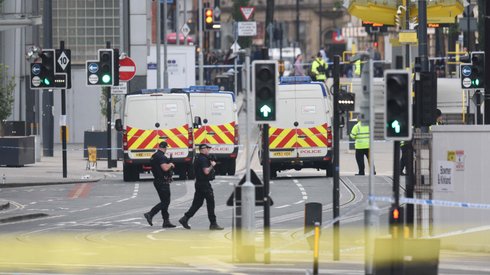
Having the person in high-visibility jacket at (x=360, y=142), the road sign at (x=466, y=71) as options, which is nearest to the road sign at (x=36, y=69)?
the person in high-visibility jacket at (x=360, y=142)

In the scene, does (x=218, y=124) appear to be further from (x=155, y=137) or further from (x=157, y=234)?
(x=157, y=234)

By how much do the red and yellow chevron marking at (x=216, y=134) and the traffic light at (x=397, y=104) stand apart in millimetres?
25699

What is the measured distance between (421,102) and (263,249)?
354cm

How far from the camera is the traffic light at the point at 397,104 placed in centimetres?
2020

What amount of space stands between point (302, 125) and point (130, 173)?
4.91 meters

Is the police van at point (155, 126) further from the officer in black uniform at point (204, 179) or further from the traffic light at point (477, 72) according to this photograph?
the officer in black uniform at point (204, 179)

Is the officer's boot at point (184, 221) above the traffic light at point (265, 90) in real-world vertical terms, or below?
below

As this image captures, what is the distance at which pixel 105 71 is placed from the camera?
151 feet

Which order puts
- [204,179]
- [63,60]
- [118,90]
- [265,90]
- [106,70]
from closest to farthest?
[265,90] → [204,179] → [63,60] → [106,70] → [118,90]

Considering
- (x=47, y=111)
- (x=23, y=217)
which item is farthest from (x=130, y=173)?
(x=47, y=111)

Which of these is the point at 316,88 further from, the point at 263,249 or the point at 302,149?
the point at 263,249

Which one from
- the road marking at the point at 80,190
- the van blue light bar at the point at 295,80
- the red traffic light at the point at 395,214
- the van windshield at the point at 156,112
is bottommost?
the road marking at the point at 80,190

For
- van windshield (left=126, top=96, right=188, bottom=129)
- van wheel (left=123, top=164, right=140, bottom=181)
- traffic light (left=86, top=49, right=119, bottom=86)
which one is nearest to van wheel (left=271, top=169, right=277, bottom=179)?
van windshield (left=126, top=96, right=188, bottom=129)

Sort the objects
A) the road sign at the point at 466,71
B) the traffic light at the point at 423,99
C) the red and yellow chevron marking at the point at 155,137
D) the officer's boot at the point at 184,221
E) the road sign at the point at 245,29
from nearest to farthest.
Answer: the traffic light at the point at 423,99 → the officer's boot at the point at 184,221 → the road sign at the point at 466,71 → the red and yellow chevron marking at the point at 155,137 → the road sign at the point at 245,29
